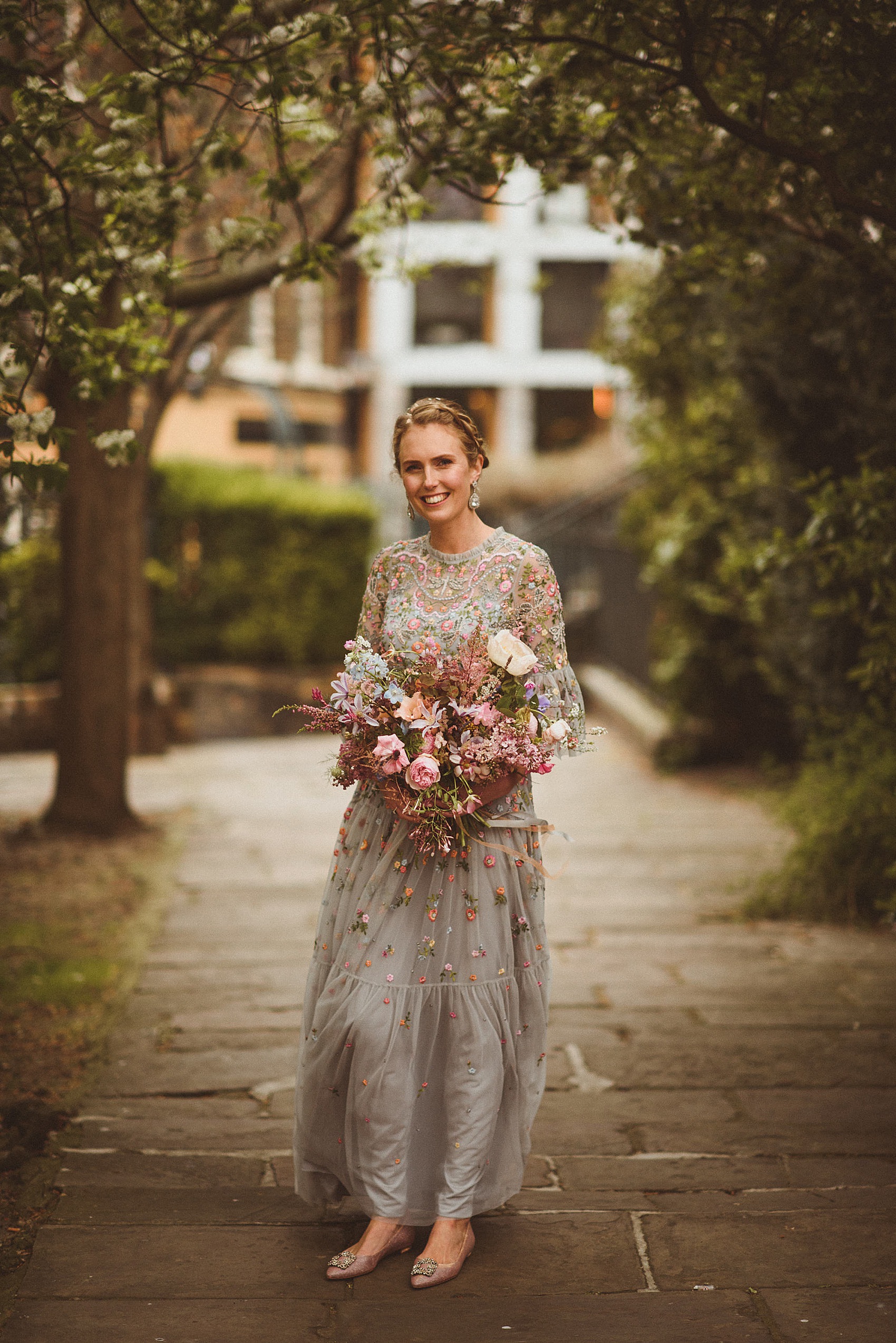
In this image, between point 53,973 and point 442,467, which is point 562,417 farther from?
point 442,467

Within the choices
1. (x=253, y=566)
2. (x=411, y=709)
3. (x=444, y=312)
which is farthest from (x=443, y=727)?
(x=444, y=312)

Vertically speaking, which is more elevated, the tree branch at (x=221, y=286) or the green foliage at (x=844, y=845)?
the tree branch at (x=221, y=286)

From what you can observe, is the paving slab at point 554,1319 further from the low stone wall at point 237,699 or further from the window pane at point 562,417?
the window pane at point 562,417

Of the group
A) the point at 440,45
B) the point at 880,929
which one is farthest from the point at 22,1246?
the point at 880,929

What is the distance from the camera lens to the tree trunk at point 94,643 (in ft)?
26.4

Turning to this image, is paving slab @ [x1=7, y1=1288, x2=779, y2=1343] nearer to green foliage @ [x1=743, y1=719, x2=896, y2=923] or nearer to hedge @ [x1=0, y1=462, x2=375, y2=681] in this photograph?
green foliage @ [x1=743, y1=719, x2=896, y2=923]

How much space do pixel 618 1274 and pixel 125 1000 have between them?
268cm

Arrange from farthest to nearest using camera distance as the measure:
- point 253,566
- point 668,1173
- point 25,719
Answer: point 253,566
point 25,719
point 668,1173

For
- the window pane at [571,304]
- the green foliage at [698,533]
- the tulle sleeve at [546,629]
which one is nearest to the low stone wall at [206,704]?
the green foliage at [698,533]

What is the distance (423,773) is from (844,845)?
3.83 m

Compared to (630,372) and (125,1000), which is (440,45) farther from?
(630,372)

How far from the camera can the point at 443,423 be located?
137 inches

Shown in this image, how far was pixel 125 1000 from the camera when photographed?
539 centimetres

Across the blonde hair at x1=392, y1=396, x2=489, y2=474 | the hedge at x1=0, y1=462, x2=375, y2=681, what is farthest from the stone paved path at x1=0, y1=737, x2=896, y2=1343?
the hedge at x1=0, y1=462, x2=375, y2=681
